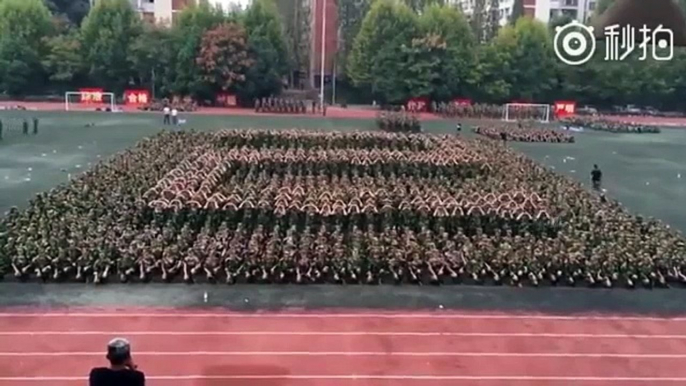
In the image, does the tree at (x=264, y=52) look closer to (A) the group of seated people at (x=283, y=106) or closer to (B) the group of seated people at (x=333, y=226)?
(A) the group of seated people at (x=283, y=106)

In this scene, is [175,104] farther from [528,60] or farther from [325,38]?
[528,60]

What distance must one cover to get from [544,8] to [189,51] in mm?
30572

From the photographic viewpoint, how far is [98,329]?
9211mm

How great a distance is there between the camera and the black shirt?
3938 millimetres

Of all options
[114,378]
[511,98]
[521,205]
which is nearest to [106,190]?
[521,205]

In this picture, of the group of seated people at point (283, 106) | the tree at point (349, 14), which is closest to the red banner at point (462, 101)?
the group of seated people at point (283, 106)

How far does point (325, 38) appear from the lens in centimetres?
5506

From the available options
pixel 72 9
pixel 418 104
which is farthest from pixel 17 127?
pixel 72 9

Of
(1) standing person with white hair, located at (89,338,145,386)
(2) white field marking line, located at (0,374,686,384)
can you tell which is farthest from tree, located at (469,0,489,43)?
(1) standing person with white hair, located at (89,338,145,386)

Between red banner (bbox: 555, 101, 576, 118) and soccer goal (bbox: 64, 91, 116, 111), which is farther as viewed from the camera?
red banner (bbox: 555, 101, 576, 118)

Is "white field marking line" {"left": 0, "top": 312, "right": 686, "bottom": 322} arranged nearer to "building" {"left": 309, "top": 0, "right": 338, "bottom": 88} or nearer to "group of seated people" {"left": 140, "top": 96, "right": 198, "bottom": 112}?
"group of seated people" {"left": 140, "top": 96, "right": 198, "bottom": 112}

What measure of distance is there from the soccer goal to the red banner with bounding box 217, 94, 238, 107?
623 cm

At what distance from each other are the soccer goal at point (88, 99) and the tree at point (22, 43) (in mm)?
2589

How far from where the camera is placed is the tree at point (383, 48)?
4809 centimetres
